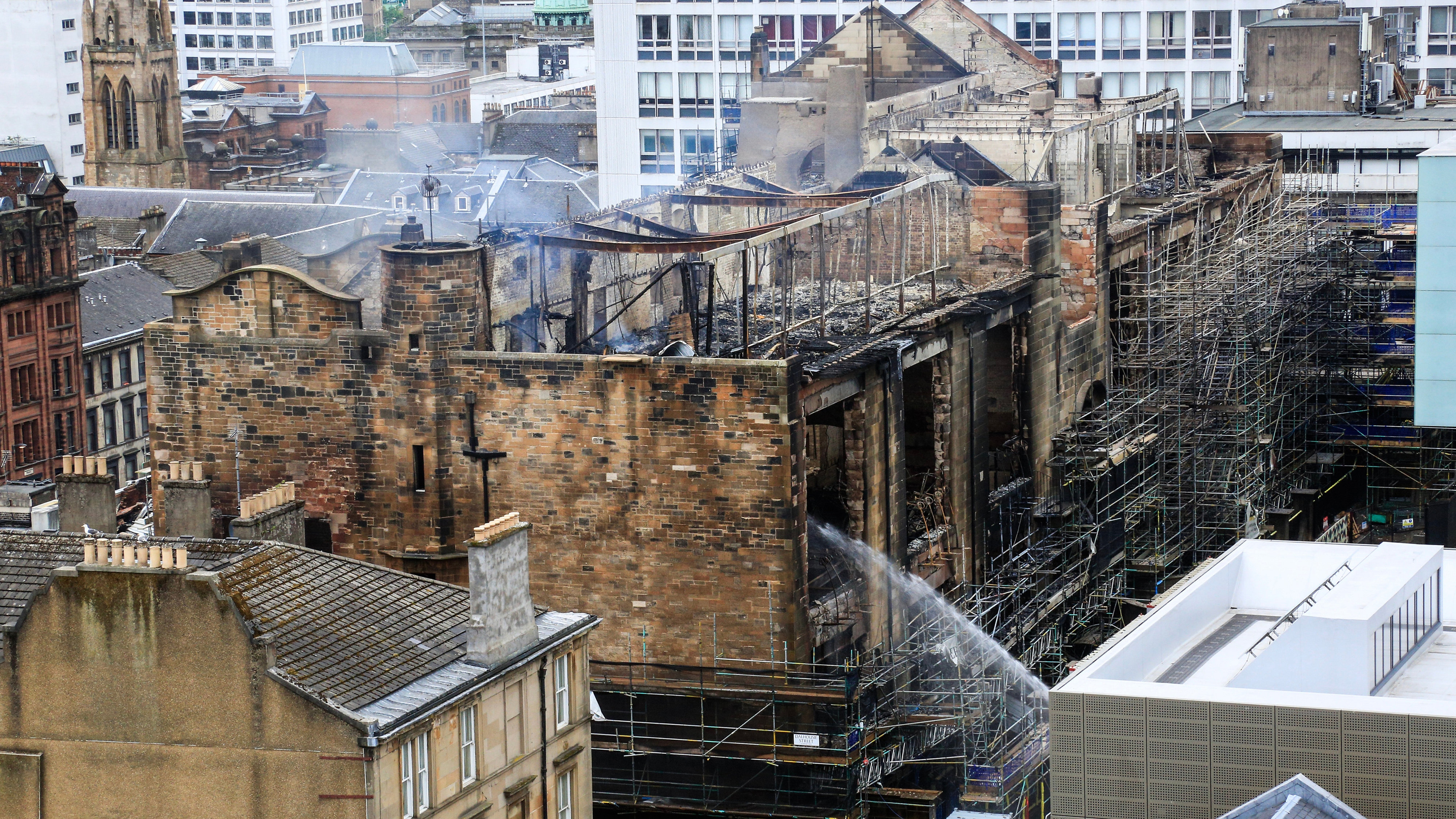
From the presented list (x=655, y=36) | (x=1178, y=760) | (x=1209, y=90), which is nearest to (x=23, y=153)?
(x=655, y=36)

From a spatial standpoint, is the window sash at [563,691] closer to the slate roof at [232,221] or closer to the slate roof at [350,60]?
the slate roof at [232,221]

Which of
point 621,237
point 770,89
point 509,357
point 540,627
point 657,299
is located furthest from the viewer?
point 770,89

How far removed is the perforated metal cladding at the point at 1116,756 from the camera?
3428 cm

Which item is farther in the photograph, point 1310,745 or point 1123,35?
point 1123,35

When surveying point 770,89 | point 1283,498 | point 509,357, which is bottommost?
point 1283,498

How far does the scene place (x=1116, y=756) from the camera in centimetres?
3450

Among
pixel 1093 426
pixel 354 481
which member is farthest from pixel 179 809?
pixel 1093 426

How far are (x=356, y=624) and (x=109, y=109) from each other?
12829cm

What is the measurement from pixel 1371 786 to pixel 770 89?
50761mm

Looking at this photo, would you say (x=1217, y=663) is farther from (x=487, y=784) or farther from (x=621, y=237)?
(x=621, y=237)

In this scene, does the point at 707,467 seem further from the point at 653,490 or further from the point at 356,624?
the point at 356,624

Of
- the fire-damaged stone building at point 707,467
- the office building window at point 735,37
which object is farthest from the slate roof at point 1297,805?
the office building window at point 735,37

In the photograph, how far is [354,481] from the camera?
52.2 meters

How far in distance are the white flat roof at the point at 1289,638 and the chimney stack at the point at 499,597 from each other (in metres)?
9.64
